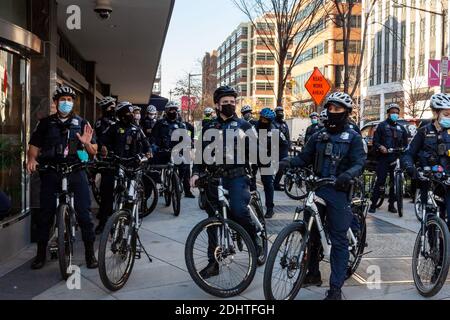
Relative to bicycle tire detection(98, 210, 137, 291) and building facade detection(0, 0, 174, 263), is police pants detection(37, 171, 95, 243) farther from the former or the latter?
bicycle tire detection(98, 210, 137, 291)

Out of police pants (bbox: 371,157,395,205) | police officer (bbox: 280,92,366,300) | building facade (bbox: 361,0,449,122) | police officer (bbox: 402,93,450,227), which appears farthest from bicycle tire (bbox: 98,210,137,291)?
building facade (bbox: 361,0,449,122)

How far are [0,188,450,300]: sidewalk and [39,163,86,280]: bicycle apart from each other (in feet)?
0.72

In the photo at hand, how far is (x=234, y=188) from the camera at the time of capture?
18.3ft

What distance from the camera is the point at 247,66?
419ft

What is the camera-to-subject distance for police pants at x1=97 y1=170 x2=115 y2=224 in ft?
26.8

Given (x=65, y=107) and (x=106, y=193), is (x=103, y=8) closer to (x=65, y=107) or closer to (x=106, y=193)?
(x=106, y=193)

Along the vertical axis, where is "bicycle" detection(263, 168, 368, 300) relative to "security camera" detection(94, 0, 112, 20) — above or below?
below

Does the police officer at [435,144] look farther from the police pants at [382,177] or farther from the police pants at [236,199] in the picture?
the police pants at [382,177]

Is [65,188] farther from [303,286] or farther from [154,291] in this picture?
[303,286]

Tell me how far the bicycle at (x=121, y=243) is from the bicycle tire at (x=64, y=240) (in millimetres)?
566

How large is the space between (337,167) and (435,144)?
5.05 ft

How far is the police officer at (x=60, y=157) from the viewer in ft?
19.7

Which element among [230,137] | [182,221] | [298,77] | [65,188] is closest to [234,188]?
[230,137]

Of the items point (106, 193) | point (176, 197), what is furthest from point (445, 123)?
point (176, 197)
